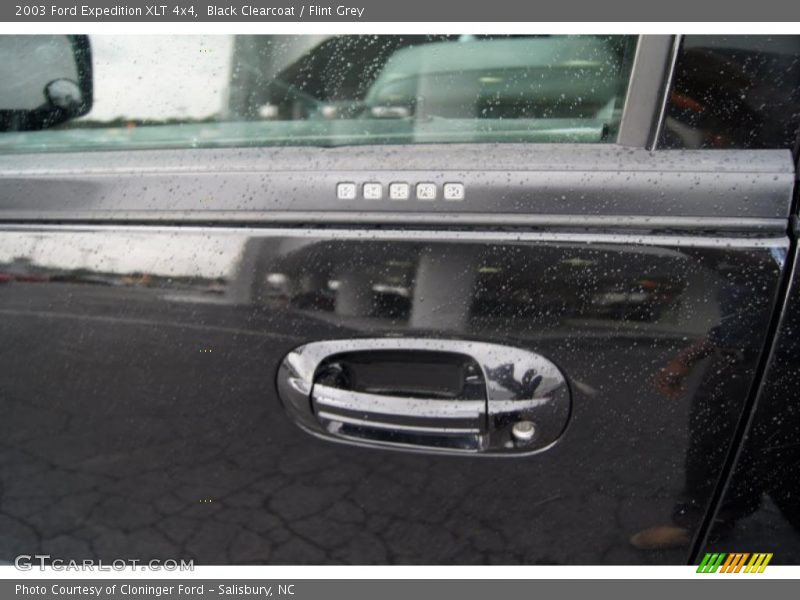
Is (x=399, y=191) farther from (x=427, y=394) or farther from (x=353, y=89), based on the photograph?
(x=427, y=394)

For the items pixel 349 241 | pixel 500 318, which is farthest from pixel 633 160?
pixel 349 241

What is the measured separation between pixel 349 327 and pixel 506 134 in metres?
0.41

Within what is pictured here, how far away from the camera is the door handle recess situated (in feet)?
3.66

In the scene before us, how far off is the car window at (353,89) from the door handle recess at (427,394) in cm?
36

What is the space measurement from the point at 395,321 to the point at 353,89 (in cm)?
41

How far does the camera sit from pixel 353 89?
48.0 inches

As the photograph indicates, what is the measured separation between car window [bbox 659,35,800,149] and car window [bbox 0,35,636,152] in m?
0.10

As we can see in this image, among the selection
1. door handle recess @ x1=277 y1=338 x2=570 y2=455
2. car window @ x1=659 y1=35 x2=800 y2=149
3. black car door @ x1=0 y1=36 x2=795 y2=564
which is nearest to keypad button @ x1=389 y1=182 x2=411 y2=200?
black car door @ x1=0 y1=36 x2=795 y2=564

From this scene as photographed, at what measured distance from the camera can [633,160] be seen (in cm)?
110

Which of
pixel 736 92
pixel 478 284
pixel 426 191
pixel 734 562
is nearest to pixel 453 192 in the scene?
pixel 426 191

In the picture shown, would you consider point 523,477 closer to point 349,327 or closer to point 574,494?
point 574,494

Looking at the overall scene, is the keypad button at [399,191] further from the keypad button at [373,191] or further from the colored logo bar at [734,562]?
the colored logo bar at [734,562]

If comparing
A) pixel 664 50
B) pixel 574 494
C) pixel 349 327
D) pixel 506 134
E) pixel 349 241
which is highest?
pixel 664 50

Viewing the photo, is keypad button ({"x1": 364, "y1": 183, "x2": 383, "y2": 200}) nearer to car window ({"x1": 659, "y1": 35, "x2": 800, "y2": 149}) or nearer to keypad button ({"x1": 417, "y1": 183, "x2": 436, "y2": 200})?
keypad button ({"x1": 417, "y1": 183, "x2": 436, "y2": 200})
